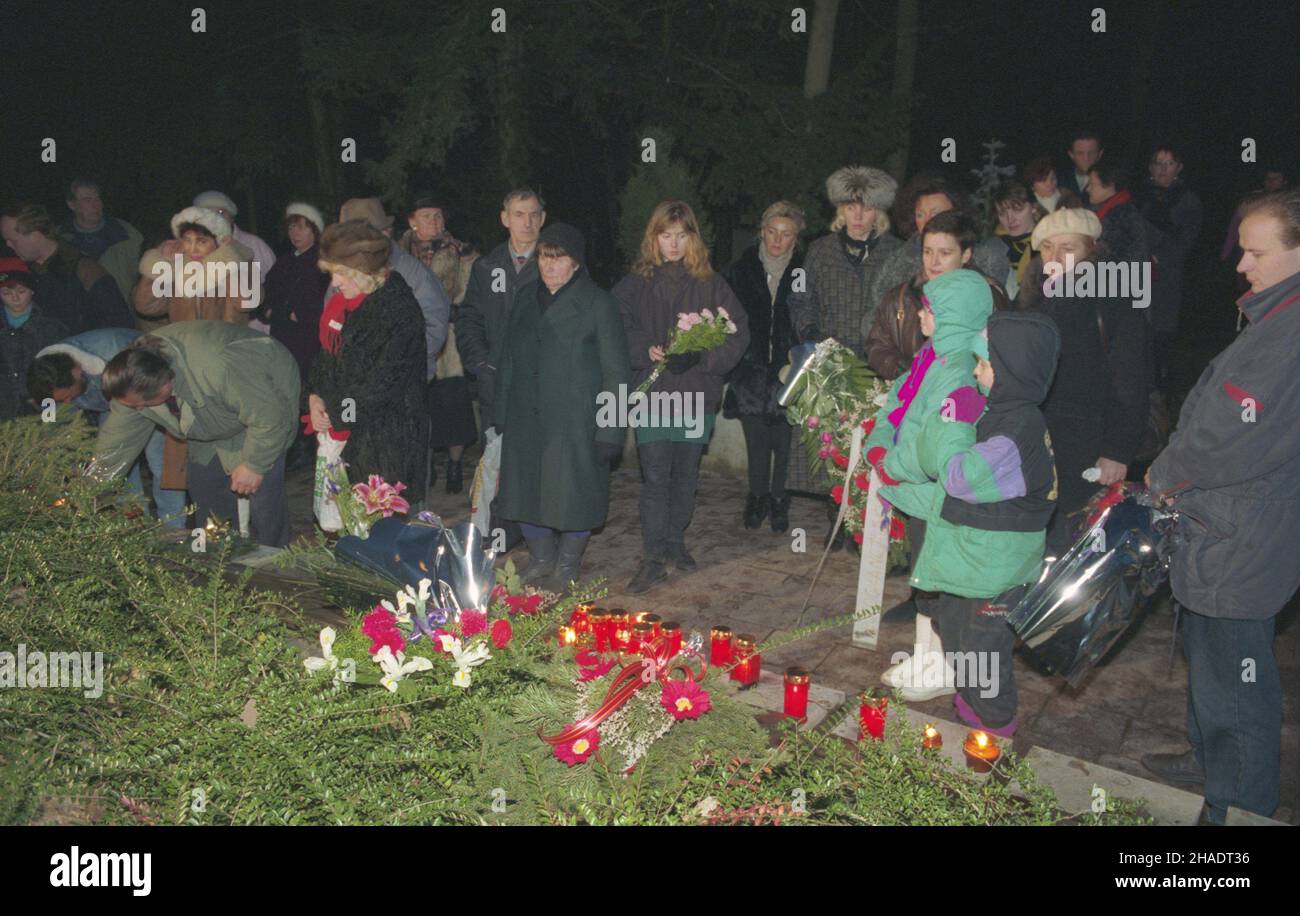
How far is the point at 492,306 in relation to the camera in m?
6.39

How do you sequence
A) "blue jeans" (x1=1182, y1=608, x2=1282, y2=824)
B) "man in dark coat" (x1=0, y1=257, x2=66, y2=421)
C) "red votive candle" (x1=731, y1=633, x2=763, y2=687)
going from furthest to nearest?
"man in dark coat" (x1=0, y1=257, x2=66, y2=421) → "blue jeans" (x1=1182, y1=608, x2=1282, y2=824) → "red votive candle" (x1=731, y1=633, x2=763, y2=687)

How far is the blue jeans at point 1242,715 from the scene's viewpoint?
3.49 meters

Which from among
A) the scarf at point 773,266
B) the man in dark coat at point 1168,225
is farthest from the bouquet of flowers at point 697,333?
the man in dark coat at point 1168,225

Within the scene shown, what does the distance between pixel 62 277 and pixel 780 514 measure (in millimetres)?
5108

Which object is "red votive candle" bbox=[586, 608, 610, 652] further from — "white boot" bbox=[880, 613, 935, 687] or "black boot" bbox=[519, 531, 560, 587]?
"black boot" bbox=[519, 531, 560, 587]

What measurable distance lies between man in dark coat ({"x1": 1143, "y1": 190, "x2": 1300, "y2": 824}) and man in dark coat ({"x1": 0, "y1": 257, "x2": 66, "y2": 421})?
6.42 metres

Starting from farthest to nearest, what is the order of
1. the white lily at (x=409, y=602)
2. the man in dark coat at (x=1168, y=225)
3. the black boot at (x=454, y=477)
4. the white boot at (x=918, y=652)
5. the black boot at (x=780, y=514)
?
the man in dark coat at (x=1168, y=225), the black boot at (x=454, y=477), the black boot at (x=780, y=514), the white boot at (x=918, y=652), the white lily at (x=409, y=602)

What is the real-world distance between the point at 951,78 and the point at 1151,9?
4311 millimetres

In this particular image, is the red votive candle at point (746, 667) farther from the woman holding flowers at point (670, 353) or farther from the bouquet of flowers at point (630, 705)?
the woman holding flowers at point (670, 353)

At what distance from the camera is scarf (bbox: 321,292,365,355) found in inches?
204

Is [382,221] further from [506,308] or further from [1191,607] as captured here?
[1191,607]

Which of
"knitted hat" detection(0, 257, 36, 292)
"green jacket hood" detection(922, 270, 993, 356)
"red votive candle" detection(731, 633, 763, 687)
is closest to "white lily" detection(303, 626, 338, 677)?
"red votive candle" detection(731, 633, 763, 687)

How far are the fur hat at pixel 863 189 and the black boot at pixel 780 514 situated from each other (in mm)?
2084

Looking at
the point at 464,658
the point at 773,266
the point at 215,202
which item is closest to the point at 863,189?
the point at 773,266
